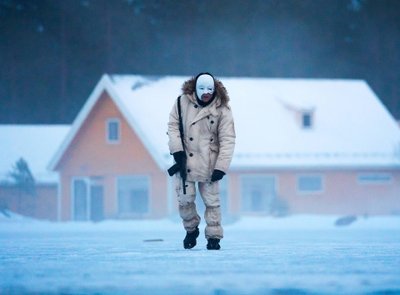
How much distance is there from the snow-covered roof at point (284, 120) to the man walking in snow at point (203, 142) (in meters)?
13.4

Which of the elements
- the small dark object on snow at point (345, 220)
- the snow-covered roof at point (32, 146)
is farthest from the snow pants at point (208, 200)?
the small dark object on snow at point (345, 220)

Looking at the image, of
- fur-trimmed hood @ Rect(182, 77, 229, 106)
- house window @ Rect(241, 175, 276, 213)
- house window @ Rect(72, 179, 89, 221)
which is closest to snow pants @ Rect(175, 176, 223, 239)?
fur-trimmed hood @ Rect(182, 77, 229, 106)

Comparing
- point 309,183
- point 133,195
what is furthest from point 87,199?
point 309,183

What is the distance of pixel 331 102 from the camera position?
22.1 metres

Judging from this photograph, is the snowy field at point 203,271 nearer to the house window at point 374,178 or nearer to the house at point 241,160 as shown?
the house at point 241,160

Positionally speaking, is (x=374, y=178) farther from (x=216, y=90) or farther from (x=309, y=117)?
(x=216, y=90)

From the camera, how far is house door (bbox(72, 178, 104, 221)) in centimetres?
2009

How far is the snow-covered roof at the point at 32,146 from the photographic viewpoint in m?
16.1

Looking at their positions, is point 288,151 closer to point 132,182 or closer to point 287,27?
point 132,182

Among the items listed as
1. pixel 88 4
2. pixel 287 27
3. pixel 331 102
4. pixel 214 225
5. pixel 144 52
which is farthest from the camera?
pixel 331 102

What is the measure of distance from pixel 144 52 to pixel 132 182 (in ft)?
11.2

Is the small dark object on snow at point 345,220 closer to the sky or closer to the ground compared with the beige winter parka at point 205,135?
closer to the sky

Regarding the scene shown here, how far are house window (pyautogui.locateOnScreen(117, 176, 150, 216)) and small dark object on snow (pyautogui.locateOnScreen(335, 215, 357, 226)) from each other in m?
3.89

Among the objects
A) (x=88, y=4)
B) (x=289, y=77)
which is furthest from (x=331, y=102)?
(x=88, y=4)
